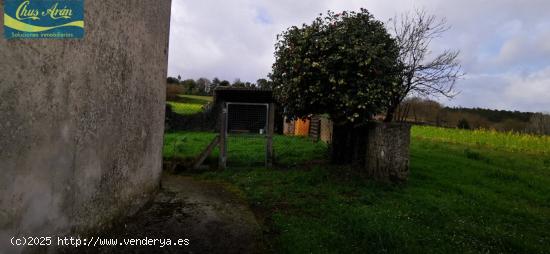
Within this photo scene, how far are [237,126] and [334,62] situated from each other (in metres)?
3.42

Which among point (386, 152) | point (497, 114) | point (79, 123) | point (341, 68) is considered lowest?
point (386, 152)

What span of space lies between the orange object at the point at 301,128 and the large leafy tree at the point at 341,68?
38.9ft

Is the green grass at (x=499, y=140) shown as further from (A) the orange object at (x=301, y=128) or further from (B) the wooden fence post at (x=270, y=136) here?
(B) the wooden fence post at (x=270, y=136)

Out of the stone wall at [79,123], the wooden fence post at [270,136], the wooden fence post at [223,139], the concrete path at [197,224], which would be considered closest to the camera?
the stone wall at [79,123]

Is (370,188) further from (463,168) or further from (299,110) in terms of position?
(463,168)

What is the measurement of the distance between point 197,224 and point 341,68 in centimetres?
504

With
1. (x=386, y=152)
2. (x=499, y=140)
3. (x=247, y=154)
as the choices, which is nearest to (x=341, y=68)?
(x=386, y=152)

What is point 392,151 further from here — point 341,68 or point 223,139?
point 223,139

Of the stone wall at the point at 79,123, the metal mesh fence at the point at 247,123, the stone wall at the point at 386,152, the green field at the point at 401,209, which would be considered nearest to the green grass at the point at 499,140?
the green field at the point at 401,209

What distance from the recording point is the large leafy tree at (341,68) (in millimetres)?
8273

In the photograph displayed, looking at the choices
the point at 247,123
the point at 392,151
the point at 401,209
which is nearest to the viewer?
the point at 401,209

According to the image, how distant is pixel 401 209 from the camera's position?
21.1ft

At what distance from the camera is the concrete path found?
468 centimetres

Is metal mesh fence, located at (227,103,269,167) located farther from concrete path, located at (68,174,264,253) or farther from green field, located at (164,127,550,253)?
concrete path, located at (68,174,264,253)
